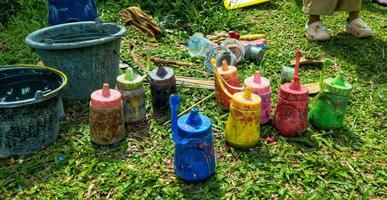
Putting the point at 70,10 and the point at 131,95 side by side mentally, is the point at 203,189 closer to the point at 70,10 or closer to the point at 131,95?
the point at 131,95

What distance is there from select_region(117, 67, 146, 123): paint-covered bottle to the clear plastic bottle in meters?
1.18

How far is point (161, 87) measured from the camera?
119 inches

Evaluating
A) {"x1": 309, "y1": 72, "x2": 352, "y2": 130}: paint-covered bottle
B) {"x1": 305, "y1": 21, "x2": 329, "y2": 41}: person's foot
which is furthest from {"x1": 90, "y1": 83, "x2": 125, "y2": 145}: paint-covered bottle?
{"x1": 305, "y1": 21, "x2": 329, "y2": 41}: person's foot

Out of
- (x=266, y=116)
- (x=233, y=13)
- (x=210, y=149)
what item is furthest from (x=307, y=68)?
(x=210, y=149)

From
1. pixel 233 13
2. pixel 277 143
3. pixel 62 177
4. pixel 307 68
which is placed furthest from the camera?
pixel 233 13

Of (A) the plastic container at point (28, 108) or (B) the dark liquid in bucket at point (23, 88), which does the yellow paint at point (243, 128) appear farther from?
(B) the dark liquid in bucket at point (23, 88)

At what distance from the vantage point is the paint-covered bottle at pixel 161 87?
302 cm

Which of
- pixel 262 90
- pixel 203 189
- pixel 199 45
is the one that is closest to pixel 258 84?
pixel 262 90

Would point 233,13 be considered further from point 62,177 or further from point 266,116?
point 62,177

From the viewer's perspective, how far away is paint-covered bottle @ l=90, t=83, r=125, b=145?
104 inches

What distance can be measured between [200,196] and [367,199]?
0.92 metres

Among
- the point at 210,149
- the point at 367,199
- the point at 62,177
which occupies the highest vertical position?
the point at 210,149

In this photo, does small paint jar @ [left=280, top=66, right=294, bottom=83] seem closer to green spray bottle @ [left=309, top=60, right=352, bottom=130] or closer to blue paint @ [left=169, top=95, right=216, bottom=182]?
green spray bottle @ [left=309, top=60, right=352, bottom=130]

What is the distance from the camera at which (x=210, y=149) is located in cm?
237
